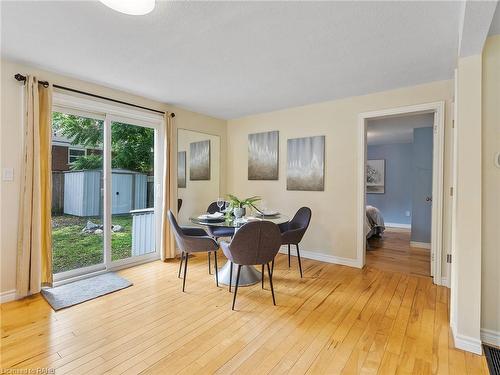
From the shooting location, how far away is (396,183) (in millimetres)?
7004

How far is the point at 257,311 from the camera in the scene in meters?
2.40

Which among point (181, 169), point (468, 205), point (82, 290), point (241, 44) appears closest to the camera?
point (468, 205)

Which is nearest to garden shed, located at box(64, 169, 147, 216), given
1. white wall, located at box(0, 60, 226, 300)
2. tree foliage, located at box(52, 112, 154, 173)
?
tree foliage, located at box(52, 112, 154, 173)

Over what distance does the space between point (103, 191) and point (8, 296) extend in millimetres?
1412

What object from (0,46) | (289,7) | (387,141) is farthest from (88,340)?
(387,141)

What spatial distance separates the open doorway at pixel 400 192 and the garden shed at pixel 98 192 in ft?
11.7

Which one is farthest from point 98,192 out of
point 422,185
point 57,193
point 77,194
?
point 422,185

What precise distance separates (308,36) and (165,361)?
2676 millimetres

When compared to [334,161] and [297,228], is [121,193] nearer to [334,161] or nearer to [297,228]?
[297,228]

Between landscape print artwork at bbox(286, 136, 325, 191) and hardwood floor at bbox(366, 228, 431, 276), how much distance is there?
146 cm

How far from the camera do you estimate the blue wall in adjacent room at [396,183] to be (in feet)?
22.4

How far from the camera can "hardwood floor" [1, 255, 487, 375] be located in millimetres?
1709

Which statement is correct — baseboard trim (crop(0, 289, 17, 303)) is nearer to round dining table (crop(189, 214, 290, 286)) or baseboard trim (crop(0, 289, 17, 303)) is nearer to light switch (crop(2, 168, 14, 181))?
light switch (crop(2, 168, 14, 181))

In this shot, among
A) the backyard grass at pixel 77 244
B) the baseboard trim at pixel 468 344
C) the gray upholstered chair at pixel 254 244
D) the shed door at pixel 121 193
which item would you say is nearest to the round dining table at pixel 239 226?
the gray upholstered chair at pixel 254 244
